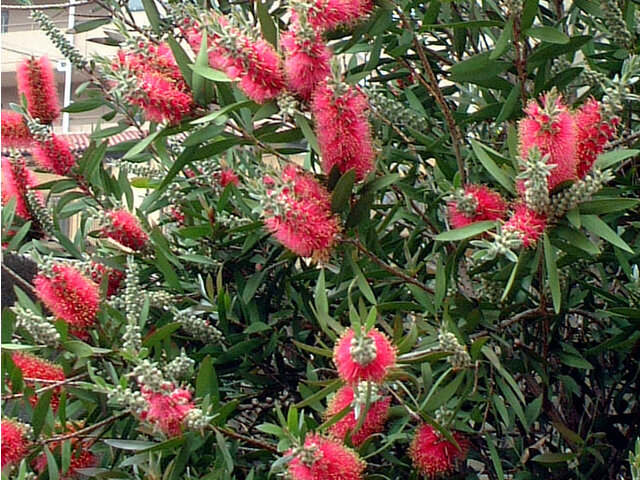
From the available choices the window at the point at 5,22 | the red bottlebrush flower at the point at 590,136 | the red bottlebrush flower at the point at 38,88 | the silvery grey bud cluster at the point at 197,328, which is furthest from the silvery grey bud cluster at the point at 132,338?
the window at the point at 5,22

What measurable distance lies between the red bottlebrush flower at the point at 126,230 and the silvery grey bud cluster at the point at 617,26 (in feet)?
2.00

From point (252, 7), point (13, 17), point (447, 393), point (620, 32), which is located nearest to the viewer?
point (447, 393)

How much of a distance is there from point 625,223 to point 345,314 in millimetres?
363

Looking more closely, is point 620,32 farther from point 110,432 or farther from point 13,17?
point 13,17

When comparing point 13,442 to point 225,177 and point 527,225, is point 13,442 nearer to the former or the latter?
point 225,177

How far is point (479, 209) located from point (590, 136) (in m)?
0.13

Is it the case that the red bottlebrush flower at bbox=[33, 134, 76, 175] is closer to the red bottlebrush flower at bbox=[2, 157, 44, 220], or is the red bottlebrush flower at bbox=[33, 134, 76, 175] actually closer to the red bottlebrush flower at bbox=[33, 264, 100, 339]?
the red bottlebrush flower at bbox=[2, 157, 44, 220]

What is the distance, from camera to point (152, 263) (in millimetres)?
1173

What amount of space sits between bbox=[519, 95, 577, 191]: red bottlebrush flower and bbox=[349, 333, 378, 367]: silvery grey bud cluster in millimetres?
206

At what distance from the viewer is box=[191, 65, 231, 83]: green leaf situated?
2.70ft

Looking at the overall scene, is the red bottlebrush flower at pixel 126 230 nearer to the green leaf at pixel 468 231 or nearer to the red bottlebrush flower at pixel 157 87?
the red bottlebrush flower at pixel 157 87

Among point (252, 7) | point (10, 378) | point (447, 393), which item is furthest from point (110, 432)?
point (252, 7)

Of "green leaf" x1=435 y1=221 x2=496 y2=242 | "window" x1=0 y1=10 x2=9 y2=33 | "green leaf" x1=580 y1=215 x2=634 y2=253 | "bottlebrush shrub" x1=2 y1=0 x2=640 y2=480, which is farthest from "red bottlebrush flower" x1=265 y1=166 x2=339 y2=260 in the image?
"window" x1=0 y1=10 x2=9 y2=33

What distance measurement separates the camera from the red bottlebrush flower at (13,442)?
0.97 m
